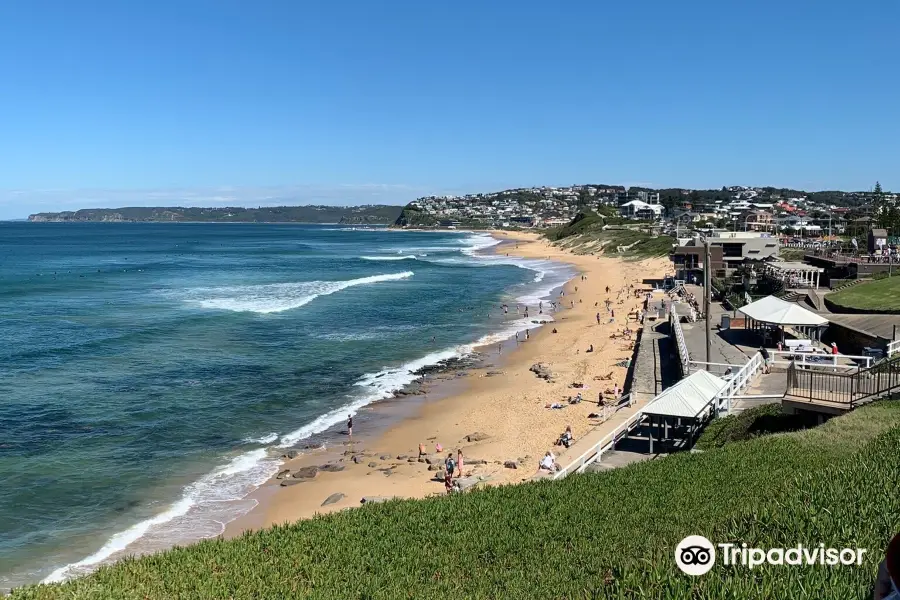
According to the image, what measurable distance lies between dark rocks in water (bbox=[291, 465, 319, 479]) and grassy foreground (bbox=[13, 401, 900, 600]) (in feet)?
27.0

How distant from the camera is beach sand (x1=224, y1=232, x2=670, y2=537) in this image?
18000 mm

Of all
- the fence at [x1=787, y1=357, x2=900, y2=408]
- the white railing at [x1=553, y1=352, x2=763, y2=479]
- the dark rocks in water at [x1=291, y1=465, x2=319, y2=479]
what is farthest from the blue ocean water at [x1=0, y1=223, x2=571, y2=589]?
the fence at [x1=787, y1=357, x2=900, y2=408]

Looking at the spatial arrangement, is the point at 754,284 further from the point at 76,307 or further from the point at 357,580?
the point at 76,307

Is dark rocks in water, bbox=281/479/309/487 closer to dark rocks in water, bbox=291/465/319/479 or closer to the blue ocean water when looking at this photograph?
dark rocks in water, bbox=291/465/319/479

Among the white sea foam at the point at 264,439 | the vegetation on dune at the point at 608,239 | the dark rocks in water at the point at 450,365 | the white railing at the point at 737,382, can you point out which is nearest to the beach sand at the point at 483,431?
the dark rocks in water at the point at 450,365

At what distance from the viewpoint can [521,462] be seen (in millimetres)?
19672

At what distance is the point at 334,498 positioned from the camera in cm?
1767

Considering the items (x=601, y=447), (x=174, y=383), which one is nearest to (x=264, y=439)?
(x=174, y=383)

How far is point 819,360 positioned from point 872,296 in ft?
37.2

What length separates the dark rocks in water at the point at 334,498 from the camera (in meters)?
17.4

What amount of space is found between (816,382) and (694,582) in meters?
10.0

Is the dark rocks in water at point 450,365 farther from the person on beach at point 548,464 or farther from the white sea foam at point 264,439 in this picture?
the person on beach at point 548,464

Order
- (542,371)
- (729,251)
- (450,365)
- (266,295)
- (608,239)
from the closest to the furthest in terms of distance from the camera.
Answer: (542,371) → (450,365) → (729,251) → (266,295) → (608,239)

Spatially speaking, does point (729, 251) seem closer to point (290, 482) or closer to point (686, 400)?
point (686, 400)
